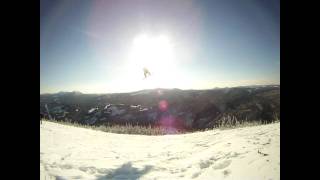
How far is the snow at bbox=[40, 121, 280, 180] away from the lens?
13.7ft

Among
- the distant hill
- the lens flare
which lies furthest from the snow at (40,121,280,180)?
the lens flare

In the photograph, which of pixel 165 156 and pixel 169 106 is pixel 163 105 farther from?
pixel 165 156

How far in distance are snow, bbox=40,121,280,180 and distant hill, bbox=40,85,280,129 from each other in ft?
9.51

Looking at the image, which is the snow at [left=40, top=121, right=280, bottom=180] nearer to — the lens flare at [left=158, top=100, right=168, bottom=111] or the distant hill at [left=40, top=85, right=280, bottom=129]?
the distant hill at [left=40, top=85, right=280, bottom=129]

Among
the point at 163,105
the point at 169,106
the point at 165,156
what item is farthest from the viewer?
the point at 163,105

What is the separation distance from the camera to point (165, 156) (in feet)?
16.0

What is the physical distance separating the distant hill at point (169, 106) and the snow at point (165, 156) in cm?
290

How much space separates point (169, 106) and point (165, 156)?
5210 mm

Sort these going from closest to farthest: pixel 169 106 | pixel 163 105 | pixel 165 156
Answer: pixel 165 156 < pixel 169 106 < pixel 163 105

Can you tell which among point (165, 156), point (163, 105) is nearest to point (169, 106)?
point (163, 105)

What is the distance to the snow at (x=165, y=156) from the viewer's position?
419 centimetres
